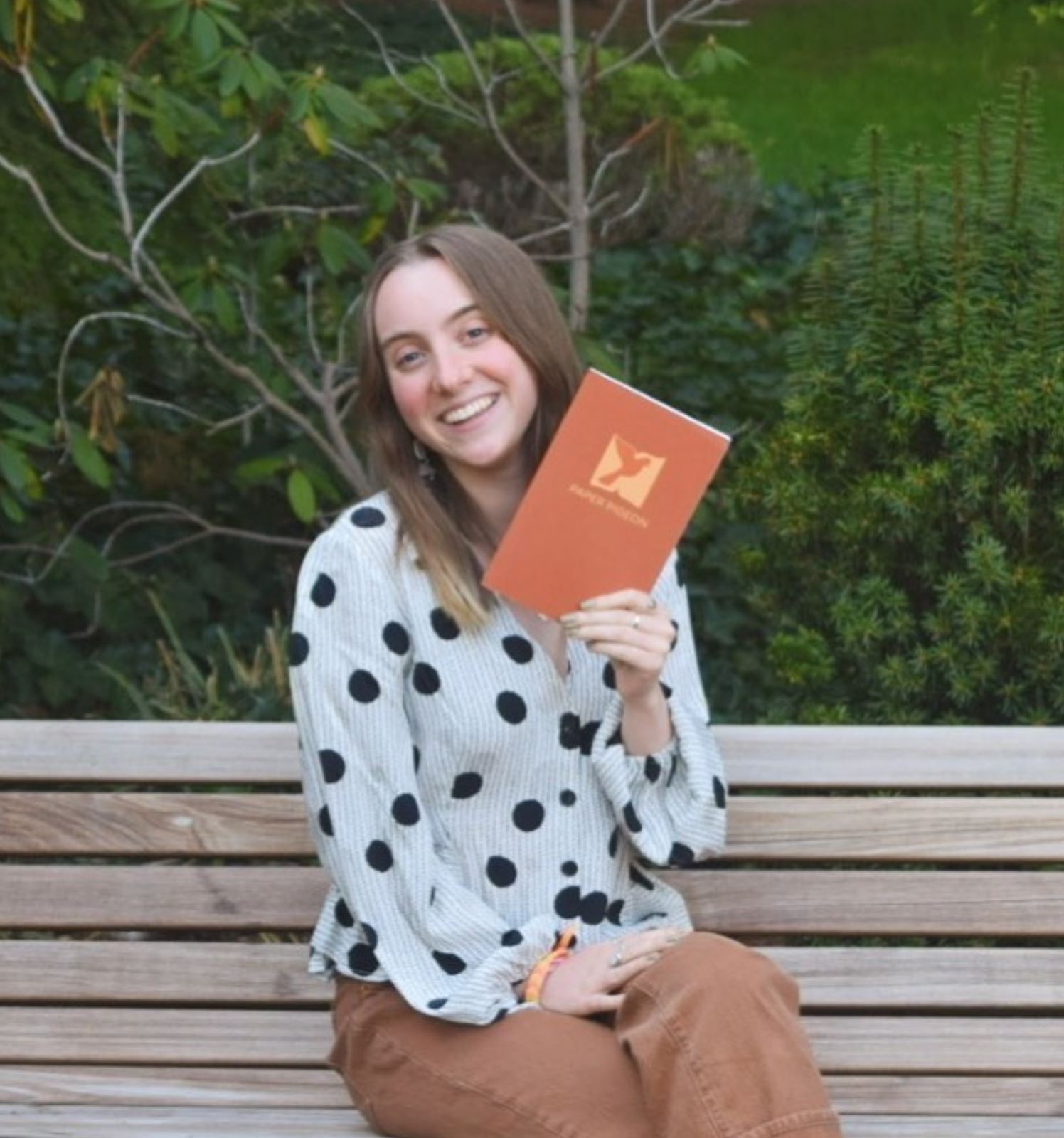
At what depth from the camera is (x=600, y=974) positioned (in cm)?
340

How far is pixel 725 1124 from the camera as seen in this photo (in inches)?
122

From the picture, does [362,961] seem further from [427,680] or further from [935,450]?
[935,450]

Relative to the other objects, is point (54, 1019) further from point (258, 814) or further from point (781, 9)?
point (781, 9)

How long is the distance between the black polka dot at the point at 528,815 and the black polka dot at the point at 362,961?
0.86ft

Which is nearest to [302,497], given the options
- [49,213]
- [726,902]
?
[49,213]

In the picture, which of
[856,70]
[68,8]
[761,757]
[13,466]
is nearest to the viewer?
[761,757]

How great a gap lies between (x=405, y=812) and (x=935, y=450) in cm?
171

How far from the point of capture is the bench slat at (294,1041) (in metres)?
3.87

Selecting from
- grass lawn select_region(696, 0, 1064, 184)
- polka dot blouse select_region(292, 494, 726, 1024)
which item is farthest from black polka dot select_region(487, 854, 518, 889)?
grass lawn select_region(696, 0, 1064, 184)

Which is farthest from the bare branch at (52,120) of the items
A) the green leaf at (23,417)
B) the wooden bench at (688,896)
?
the wooden bench at (688,896)

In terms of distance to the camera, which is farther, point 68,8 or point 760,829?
point 68,8

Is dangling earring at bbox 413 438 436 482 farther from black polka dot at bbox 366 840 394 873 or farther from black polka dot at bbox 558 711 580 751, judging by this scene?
black polka dot at bbox 366 840 394 873

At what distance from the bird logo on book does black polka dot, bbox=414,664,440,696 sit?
369mm

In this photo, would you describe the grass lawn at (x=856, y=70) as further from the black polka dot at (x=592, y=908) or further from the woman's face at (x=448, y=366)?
the black polka dot at (x=592, y=908)
